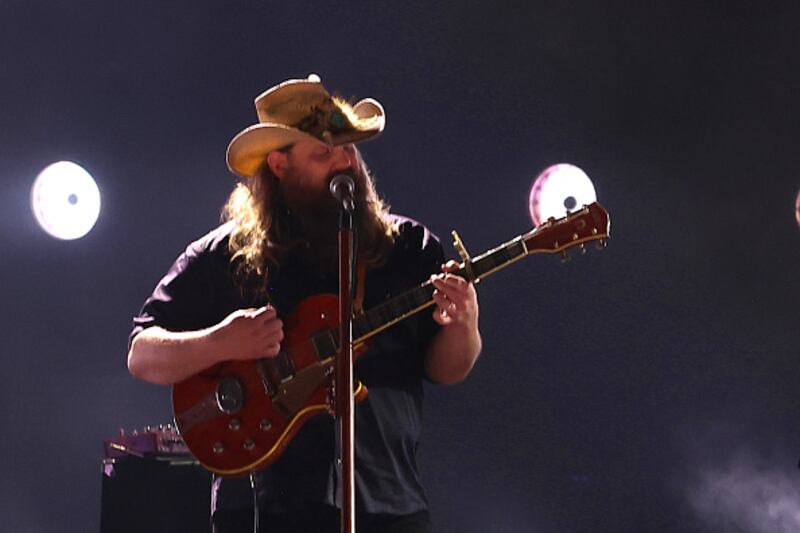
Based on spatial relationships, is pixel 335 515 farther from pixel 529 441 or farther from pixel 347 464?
pixel 529 441

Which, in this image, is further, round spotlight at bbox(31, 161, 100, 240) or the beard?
round spotlight at bbox(31, 161, 100, 240)

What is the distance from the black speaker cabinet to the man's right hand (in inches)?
78.0

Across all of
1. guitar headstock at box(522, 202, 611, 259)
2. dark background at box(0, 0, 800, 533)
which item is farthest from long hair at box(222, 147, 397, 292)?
dark background at box(0, 0, 800, 533)

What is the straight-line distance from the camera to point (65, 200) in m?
6.45

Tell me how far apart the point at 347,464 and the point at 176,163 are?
4363mm

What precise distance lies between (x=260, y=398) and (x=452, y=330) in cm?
53

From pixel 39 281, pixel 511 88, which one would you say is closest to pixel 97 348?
pixel 39 281

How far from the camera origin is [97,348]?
6.30m

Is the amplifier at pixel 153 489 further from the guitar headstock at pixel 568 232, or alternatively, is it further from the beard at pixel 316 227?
the guitar headstock at pixel 568 232

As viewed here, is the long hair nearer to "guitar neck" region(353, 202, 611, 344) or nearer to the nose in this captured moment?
the nose

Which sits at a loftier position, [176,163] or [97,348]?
[176,163]

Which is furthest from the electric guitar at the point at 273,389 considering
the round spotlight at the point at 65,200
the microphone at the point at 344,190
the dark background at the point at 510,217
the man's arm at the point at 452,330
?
the round spotlight at the point at 65,200

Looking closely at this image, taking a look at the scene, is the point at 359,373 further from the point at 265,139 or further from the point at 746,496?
the point at 746,496

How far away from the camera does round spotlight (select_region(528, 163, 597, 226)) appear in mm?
6070
